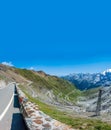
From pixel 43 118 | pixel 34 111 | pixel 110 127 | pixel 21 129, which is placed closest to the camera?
pixel 43 118

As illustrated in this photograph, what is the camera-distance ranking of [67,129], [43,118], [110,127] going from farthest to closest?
[110,127]
[43,118]
[67,129]

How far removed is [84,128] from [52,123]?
7.60 metres

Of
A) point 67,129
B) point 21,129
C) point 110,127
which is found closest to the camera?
point 67,129

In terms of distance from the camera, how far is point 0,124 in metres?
20.6

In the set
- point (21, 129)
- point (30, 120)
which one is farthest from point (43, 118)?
point (21, 129)

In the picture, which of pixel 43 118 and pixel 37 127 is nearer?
pixel 37 127

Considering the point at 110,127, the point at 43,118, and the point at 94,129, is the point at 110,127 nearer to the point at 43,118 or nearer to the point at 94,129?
the point at 94,129

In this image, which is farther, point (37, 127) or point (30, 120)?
point (30, 120)

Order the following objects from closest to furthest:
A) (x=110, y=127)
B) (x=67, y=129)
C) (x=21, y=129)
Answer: (x=67, y=129) → (x=21, y=129) → (x=110, y=127)

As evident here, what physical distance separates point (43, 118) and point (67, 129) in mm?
1715

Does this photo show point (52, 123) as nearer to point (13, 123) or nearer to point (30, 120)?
point (30, 120)

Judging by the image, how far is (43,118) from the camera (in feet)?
43.0

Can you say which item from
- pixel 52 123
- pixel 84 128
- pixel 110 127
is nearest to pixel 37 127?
pixel 52 123

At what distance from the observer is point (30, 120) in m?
13.3
